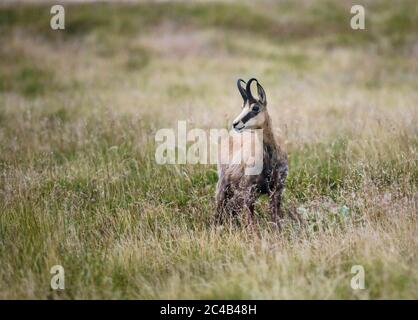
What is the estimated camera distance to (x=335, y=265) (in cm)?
464

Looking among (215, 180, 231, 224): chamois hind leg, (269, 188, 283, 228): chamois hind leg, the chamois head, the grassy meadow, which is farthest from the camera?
(215, 180, 231, 224): chamois hind leg

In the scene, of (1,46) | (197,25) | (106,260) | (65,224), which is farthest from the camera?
(197,25)

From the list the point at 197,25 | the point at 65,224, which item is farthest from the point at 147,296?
the point at 197,25

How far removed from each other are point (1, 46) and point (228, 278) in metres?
17.4

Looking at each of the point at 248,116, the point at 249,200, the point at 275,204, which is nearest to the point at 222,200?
the point at 249,200

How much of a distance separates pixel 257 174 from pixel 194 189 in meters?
1.39

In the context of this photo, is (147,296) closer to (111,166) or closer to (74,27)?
(111,166)

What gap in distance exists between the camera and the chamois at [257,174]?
18.3ft

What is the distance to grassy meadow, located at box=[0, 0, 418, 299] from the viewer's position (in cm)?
455
